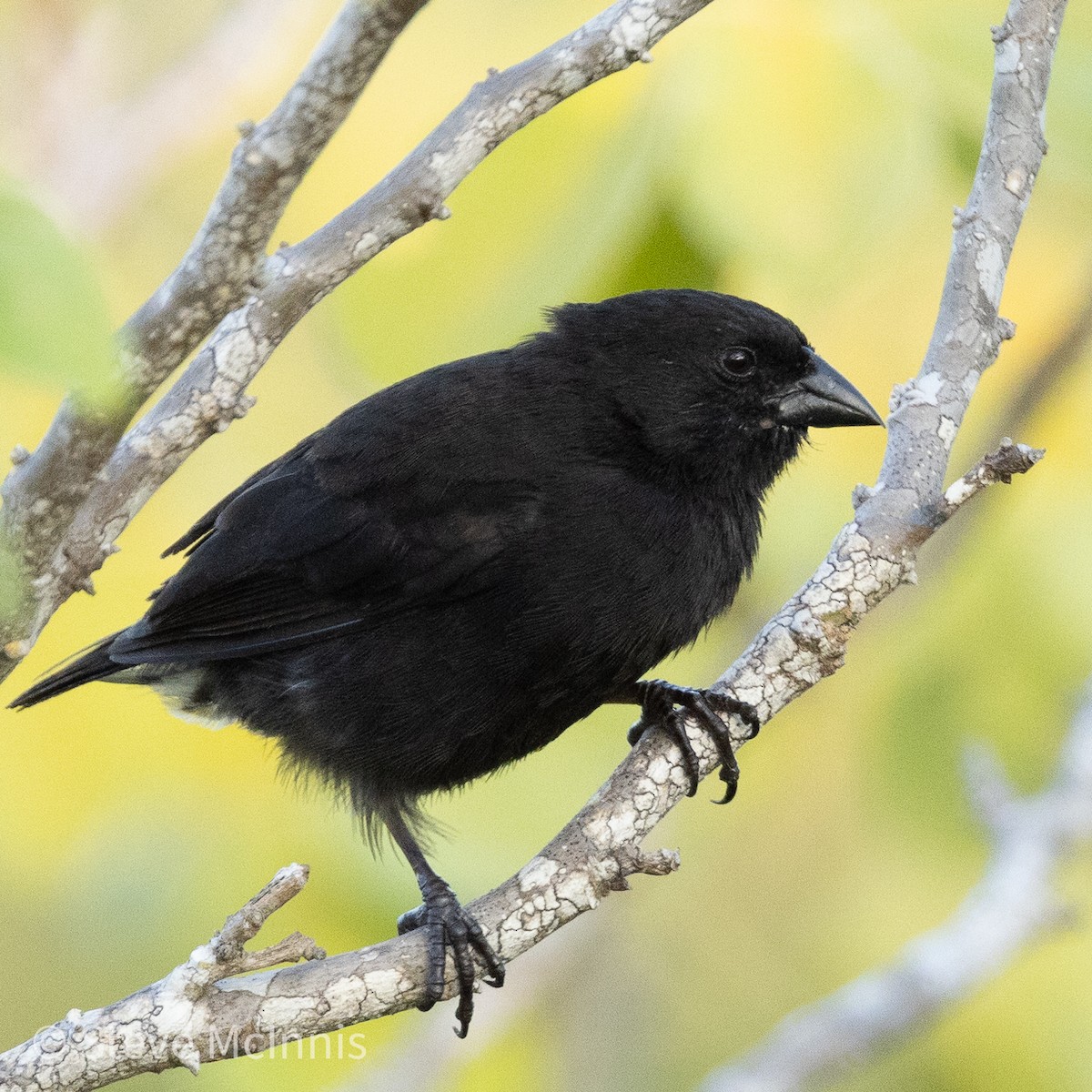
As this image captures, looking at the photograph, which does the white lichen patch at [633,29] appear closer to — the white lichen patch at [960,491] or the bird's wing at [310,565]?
the white lichen patch at [960,491]

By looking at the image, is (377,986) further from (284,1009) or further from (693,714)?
(693,714)

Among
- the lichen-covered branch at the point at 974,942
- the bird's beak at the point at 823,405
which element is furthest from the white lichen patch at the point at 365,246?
the lichen-covered branch at the point at 974,942

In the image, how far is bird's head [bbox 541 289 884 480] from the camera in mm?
3037

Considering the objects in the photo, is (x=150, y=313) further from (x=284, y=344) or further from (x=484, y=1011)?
(x=284, y=344)

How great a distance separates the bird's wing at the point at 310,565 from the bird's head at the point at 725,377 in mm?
405

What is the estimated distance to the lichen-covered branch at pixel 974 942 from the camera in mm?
3020

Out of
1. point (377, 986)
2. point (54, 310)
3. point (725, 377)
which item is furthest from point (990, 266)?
point (54, 310)

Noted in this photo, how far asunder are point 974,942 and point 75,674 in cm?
207

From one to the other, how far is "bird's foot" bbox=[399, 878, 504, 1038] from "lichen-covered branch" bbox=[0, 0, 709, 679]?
2.96 ft

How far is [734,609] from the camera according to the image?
12.2 feet

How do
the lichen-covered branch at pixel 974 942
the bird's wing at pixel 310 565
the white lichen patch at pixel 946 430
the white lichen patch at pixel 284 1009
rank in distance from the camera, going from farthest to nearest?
the lichen-covered branch at pixel 974 942, the bird's wing at pixel 310 565, the white lichen patch at pixel 946 430, the white lichen patch at pixel 284 1009

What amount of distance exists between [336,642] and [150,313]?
1453mm

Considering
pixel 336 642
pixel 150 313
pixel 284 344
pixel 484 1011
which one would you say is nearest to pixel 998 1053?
pixel 484 1011

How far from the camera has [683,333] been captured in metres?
3.10
